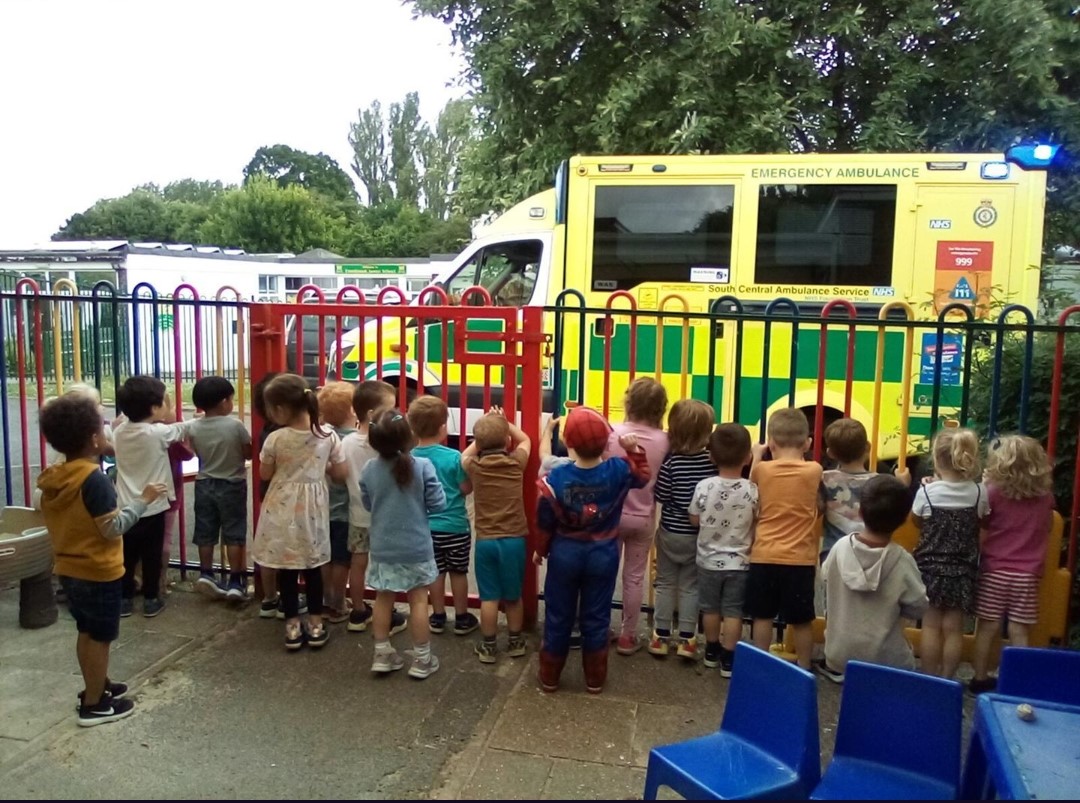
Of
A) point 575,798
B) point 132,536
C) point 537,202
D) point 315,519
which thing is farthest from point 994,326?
point 537,202

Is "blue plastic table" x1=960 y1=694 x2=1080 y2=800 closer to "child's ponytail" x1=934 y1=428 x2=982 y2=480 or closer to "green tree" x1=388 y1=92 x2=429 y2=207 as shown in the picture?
"child's ponytail" x1=934 y1=428 x2=982 y2=480

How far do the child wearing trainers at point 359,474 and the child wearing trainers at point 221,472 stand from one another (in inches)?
27.8

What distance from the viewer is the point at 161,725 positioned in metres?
3.78

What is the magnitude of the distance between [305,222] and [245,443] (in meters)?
47.8

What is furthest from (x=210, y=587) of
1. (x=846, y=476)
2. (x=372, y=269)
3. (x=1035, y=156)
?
(x=372, y=269)

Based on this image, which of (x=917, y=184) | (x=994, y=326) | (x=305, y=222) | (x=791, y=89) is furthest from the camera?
(x=305, y=222)

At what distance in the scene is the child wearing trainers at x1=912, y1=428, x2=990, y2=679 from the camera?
3.99 m

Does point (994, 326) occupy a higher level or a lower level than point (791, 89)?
lower

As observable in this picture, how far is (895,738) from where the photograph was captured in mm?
2756

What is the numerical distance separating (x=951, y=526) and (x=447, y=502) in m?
2.34

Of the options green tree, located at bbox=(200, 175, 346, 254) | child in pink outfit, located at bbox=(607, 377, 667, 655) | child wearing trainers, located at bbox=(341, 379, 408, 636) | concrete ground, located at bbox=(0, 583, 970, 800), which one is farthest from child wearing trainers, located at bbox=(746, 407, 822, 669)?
green tree, located at bbox=(200, 175, 346, 254)

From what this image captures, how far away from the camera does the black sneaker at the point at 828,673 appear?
4297 millimetres

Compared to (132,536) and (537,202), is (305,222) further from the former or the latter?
(132,536)

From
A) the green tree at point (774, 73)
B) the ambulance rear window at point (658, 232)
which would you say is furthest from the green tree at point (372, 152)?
the ambulance rear window at point (658, 232)
